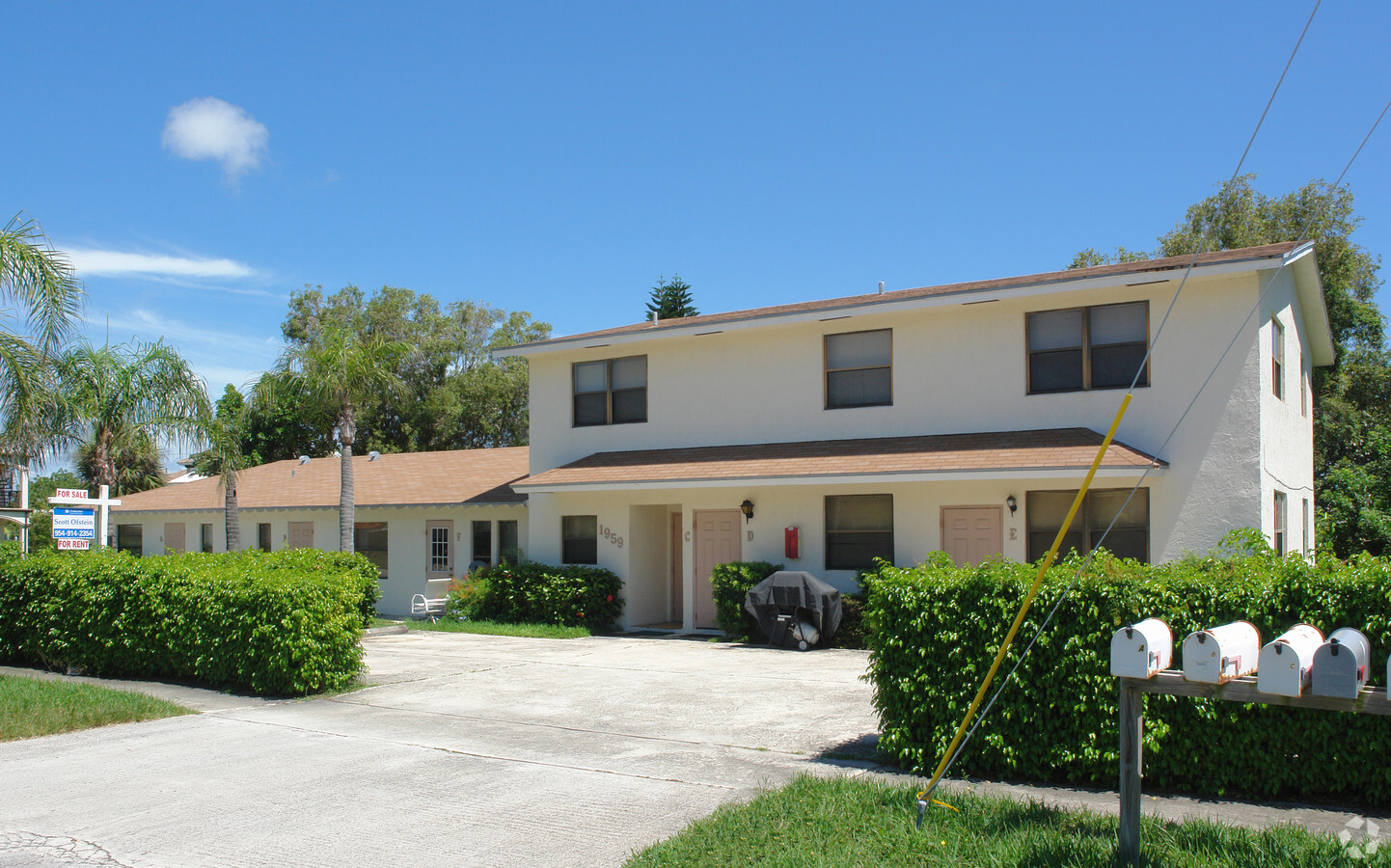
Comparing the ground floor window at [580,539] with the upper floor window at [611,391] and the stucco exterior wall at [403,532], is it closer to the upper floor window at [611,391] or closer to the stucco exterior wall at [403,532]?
the stucco exterior wall at [403,532]

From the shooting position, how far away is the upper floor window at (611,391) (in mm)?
20203

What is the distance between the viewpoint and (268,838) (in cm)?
624

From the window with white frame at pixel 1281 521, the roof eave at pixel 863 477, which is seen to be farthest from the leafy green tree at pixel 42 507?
the window with white frame at pixel 1281 521

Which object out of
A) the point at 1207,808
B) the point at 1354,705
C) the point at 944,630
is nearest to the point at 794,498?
the point at 944,630

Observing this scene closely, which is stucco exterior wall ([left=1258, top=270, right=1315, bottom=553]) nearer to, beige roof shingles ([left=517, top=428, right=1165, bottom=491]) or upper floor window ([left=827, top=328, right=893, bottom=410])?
beige roof shingles ([left=517, top=428, right=1165, bottom=491])

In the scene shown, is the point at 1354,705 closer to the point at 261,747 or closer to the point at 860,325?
the point at 261,747

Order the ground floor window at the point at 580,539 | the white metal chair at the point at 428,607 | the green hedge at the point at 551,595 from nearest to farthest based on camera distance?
the green hedge at the point at 551,595, the ground floor window at the point at 580,539, the white metal chair at the point at 428,607

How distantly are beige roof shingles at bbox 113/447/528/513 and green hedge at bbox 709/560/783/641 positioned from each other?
607 centimetres

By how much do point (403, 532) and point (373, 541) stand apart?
1165 millimetres

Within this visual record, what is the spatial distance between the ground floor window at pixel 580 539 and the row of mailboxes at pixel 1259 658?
1514 cm

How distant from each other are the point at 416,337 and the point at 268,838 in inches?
1837

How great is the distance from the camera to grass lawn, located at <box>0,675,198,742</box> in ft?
31.9

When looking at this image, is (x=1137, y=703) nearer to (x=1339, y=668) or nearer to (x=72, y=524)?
(x=1339, y=668)

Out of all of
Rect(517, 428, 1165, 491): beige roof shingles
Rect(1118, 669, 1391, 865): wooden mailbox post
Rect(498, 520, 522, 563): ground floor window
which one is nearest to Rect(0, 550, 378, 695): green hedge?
Rect(517, 428, 1165, 491): beige roof shingles
